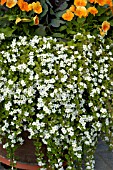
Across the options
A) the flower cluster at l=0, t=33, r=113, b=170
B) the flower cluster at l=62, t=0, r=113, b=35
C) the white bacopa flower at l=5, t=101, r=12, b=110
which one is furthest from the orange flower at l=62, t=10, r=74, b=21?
the white bacopa flower at l=5, t=101, r=12, b=110

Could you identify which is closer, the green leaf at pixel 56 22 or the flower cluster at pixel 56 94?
the flower cluster at pixel 56 94

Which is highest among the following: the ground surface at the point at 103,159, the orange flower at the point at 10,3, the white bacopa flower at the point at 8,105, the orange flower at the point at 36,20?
the orange flower at the point at 10,3

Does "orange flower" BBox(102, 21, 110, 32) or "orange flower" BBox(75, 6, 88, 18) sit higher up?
"orange flower" BBox(75, 6, 88, 18)

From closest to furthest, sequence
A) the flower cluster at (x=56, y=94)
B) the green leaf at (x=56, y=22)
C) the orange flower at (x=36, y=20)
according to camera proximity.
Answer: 1. the flower cluster at (x=56, y=94)
2. the orange flower at (x=36, y=20)
3. the green leaf at (x=56, y=22)

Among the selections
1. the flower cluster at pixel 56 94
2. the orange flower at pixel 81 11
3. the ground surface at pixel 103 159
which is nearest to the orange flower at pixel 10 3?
the flower cluster at pixel 56 94

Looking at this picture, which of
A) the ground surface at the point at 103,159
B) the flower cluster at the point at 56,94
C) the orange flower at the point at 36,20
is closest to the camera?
the flower cluster at the point at 56,94

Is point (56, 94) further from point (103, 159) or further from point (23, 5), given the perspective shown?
point (103, 159)

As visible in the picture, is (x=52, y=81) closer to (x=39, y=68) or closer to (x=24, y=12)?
(x=39, y=68)

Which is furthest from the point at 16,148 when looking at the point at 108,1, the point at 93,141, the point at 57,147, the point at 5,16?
the point at 108,1

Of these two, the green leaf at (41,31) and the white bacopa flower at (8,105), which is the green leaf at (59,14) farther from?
the white bacopa flower at (8,105)

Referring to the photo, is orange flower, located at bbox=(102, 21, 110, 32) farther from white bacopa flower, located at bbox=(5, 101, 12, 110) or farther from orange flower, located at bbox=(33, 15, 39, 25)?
white bacopa flower, located at bbox=(5, 101, 12, 110)
